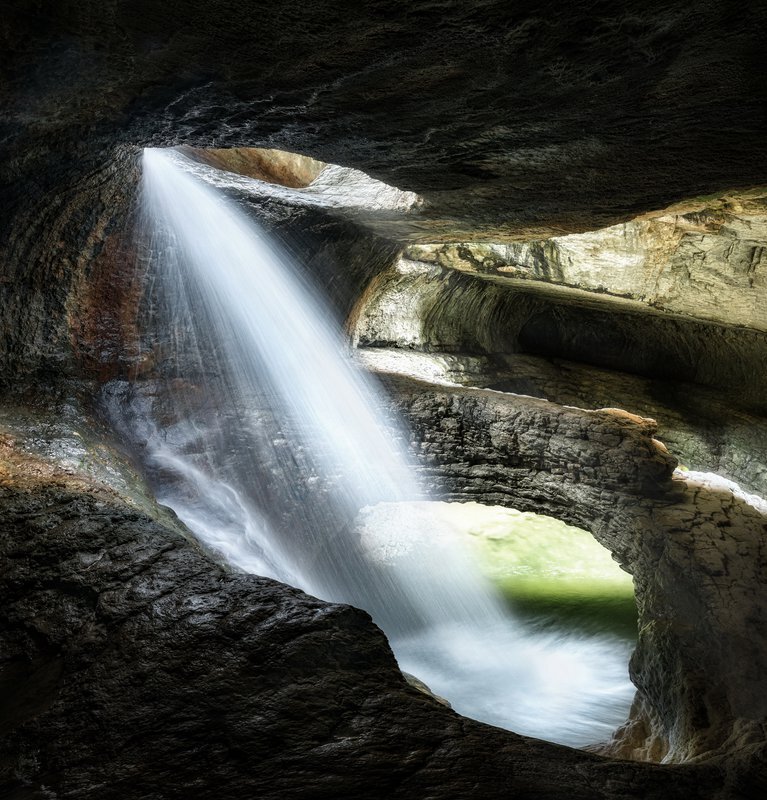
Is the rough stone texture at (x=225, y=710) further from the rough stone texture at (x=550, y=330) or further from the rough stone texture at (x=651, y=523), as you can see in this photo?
the rough stone texture at (x=550, y=330)

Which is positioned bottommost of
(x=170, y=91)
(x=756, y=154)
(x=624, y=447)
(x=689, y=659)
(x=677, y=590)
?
(x=689, y=659)

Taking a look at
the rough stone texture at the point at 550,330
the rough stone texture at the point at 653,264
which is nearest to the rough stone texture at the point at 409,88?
the rough stone texture at the point at 653,264

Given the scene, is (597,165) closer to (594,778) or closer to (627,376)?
(594,778)

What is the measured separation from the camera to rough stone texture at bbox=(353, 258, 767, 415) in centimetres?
1095

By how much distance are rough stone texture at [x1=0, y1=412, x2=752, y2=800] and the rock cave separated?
0.05ft

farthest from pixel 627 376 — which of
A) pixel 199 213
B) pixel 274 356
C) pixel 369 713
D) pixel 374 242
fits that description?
pixel 369 713

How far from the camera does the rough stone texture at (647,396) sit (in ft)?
36.8

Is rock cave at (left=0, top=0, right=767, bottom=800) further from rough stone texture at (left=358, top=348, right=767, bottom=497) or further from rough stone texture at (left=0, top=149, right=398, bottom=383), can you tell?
rough stone texture at (left=358, top=348, right=767, bottom=497)

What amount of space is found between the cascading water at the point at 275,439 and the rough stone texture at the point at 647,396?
1785 millimetres

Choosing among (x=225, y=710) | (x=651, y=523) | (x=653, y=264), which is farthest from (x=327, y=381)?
(x=225, y=710)

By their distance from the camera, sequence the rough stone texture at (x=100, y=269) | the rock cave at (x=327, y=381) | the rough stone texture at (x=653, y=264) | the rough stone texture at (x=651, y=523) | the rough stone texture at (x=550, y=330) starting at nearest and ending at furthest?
1. the rock cave at (x=327, y=381)
2. the rough stone texture at (x=651, y=523)
3. the rough stone texture at (x=100, y=269)
4. the rough stone texture at (x=653, y=264)
5. the rough stone texture at (x=550, y=330)

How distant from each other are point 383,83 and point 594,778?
125 inches

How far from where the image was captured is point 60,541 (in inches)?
148

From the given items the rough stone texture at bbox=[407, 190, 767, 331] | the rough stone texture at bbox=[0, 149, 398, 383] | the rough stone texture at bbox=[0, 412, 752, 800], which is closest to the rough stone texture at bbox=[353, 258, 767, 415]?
the rough stone texture at bbox=[407, 190, 767, 331]
